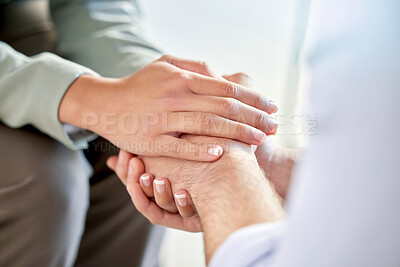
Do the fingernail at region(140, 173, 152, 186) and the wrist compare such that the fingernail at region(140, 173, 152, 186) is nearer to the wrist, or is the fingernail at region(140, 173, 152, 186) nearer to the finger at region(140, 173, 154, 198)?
the finger at region(140, 173, 154, 198)

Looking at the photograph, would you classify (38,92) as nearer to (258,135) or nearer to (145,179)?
(145,179)

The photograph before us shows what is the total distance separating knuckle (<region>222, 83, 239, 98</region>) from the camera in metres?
0.53

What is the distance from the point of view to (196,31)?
1.54 m

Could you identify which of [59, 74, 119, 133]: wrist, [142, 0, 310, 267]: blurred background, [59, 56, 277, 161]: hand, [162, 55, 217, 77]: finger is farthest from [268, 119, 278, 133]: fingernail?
[142, 0, 310, 267]: blurred background

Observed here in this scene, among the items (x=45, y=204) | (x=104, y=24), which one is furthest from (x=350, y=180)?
(x=104, y=24)

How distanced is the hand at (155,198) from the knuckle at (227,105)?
13 centimetres

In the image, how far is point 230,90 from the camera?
53cm

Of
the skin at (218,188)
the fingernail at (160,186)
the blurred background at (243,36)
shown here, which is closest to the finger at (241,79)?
the skin at (218,188)

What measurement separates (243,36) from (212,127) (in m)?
1.13

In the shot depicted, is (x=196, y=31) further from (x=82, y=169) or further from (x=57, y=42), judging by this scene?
(x=82, y=169)

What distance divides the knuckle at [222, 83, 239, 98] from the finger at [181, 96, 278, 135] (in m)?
0.01

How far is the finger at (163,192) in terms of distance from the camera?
50 cm

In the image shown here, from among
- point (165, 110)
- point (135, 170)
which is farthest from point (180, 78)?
point (135, 170)

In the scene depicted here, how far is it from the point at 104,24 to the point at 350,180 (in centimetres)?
70
